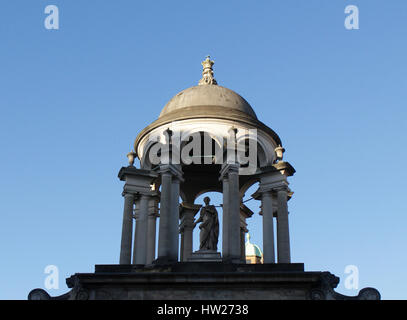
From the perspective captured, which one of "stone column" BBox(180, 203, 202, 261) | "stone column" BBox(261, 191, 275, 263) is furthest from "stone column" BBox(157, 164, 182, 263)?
"stone column" BBox(180, 203, 202, 261)

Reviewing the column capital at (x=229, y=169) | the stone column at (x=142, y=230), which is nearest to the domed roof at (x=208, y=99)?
the column capital at (x=229, y=169)

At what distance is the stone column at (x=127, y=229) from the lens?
26.6m

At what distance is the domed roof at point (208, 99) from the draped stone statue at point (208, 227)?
17.4 ft

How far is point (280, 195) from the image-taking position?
89.8 feet

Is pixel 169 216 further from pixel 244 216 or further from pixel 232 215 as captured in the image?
pixel 244 216

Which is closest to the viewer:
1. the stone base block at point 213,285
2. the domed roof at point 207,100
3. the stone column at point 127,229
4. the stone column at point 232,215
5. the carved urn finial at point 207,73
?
the stone base block at point 213,285

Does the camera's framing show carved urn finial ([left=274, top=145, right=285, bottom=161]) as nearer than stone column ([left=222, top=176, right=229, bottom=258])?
No

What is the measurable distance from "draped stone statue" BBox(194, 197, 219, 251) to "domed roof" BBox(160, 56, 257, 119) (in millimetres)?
5273

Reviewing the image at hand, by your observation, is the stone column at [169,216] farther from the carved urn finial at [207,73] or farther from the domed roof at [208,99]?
the carved urn finial at [207,73]

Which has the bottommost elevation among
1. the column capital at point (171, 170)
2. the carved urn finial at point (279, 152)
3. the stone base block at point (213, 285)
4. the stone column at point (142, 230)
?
the stone base block at point (213, 285)

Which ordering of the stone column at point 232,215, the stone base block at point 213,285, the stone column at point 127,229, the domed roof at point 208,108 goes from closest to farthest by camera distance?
the stone base block at point 213,285
the stone column at point 232,215
the stone column at point 127,229
the domed roof at point 208,108

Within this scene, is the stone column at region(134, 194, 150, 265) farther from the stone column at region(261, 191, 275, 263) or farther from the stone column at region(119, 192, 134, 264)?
the stone column at region(261, 191, 275, 263)

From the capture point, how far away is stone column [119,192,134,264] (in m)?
26.6
